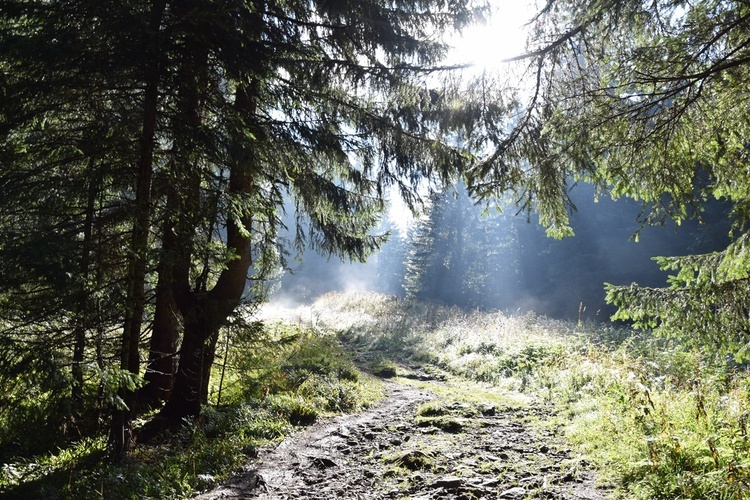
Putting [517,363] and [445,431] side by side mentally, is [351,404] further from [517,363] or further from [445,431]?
[517,363]

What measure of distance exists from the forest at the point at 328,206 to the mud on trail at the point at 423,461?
0.05m

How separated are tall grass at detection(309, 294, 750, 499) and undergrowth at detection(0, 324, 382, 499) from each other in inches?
144

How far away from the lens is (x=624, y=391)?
235 inches

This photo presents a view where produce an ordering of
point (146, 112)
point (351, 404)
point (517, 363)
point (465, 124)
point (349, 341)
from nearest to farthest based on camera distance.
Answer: point (146, 112) → point (465, 124) → point (351, 404) → point (517, 363) → point (349, 341)

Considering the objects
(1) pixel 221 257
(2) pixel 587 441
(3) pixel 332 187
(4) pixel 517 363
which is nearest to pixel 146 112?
(1) pixel 221 257

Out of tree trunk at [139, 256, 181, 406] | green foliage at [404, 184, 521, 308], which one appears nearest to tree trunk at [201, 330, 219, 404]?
tree trunk at [139, 256, 181, 406]

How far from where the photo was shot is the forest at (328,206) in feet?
12.8

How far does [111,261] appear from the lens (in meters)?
5.13

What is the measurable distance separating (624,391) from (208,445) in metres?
5.59

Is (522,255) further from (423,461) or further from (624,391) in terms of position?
(423,461)

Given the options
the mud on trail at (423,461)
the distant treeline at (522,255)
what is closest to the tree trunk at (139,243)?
the mud on trail at (423,461)

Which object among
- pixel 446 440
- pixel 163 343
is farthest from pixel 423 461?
pixel 163 343

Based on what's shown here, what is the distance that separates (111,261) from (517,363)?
9103 mm

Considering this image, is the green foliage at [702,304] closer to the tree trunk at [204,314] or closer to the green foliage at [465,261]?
the tree trunk at [204,314]
